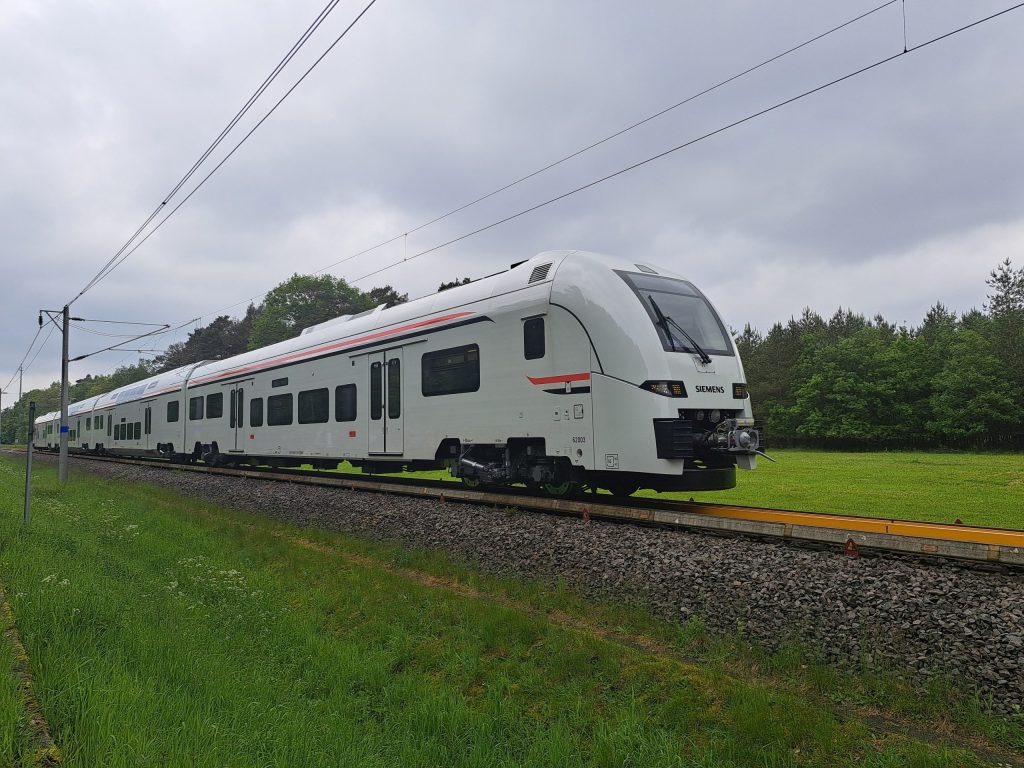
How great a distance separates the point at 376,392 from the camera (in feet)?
44.2

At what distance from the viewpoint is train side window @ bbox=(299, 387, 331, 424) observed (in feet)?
50.4

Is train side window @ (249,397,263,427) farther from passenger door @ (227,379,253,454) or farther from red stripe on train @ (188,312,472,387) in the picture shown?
red stripe on train @ (188,312,472,387)

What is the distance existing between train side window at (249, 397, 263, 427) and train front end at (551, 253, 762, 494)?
39.1 feet

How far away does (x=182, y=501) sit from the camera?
15625mm

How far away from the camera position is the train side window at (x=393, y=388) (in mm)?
12828

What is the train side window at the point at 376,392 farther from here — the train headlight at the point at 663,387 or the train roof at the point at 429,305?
the train headlight at the point at 663,387

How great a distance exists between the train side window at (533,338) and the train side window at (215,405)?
14.3m

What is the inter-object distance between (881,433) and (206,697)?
5672 cm

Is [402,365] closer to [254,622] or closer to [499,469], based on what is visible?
[499,469]

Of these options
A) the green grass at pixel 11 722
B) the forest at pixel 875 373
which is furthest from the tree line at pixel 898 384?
the green grass at pixel 11 722

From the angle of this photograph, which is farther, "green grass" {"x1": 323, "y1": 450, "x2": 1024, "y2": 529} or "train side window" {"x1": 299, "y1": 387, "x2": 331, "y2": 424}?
"train side window" {"x1": 299, "y1": 387, "x2": 331, "y2": 424}

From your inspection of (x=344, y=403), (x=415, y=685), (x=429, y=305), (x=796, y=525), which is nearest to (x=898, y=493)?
(x=796, y=525)

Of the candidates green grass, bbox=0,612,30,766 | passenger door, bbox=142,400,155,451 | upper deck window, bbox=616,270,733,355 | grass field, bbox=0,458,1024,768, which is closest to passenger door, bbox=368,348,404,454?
grass field, bbox=0,458,1024,768

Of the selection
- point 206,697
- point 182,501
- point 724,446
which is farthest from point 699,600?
point 182,501
